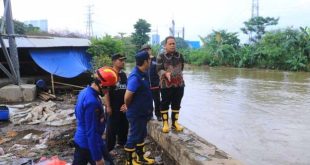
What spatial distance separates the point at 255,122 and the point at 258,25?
37.2m

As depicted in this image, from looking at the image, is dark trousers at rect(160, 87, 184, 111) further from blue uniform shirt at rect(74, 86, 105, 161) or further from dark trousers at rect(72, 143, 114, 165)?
blue uniform shirt at rect(74, 86, 105, 161)

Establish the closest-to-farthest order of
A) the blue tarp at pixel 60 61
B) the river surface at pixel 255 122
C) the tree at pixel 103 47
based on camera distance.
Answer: the river surface at pixel 255 122 → the blue tarp at pixel 60 61 → the tree at pixel 103 47

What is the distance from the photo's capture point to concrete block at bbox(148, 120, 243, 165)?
4.61 metres

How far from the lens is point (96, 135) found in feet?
10.8

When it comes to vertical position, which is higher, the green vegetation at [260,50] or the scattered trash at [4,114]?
the green vegetation at [260,50]

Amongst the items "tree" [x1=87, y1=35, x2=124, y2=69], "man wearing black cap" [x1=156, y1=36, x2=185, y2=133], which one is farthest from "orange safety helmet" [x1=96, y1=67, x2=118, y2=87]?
"tree" [x1=87, y1=35, x2=124, y2=69]

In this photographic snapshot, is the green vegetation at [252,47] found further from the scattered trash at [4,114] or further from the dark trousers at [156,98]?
the dark trousers at [156,98]

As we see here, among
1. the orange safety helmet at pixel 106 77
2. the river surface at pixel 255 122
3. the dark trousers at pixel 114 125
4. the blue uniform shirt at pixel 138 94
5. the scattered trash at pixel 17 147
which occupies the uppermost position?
the orange safety helmet at pixel 106 77

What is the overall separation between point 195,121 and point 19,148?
601 cm

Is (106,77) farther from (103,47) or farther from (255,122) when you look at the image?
(103,47)

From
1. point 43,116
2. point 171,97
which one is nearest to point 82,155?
point 171,97

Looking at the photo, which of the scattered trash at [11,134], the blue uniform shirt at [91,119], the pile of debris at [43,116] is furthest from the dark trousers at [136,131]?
the pile of debris at [43,116]

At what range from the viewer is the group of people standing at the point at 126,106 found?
3299mm

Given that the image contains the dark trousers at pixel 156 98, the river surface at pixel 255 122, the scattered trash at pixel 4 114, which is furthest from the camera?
the scattered trash at pixel 4 114
